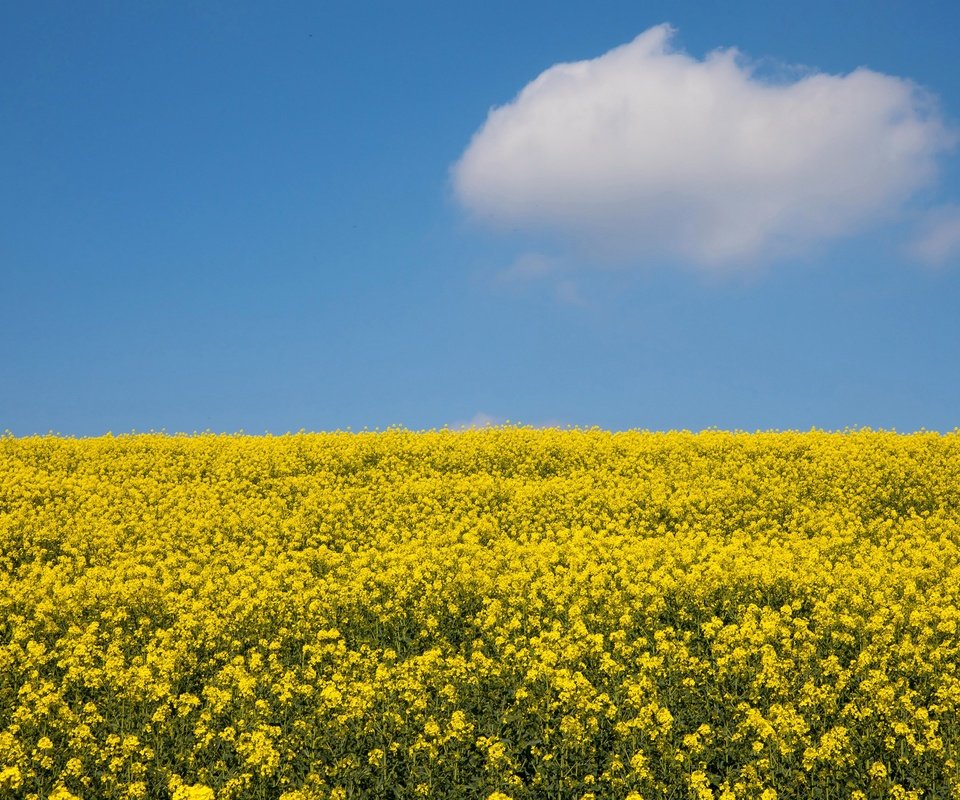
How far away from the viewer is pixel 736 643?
12.4 metres

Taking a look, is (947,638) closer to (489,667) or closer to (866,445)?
(489,667)

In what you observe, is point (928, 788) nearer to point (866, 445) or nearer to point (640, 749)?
point (640, 749)

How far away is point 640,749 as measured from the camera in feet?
31.3

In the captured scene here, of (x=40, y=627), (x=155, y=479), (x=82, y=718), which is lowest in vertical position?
(x=82, y=718)

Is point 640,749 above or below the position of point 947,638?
below

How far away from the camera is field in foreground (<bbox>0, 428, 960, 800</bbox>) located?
943 cm

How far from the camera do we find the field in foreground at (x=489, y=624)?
371 inches

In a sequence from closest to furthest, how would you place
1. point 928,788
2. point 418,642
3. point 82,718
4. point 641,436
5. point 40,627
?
point 928,788
point 82,718
point 418,642
point 40,627
point 641,436

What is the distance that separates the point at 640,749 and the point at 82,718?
6.33 m

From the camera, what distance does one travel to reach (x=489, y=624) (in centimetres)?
1327

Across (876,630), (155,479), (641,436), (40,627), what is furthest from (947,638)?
(155,479)

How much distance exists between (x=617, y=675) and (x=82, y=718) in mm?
6217

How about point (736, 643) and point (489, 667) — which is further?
point (736, 643)

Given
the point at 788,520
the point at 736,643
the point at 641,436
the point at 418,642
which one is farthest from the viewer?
the point at 641,436
